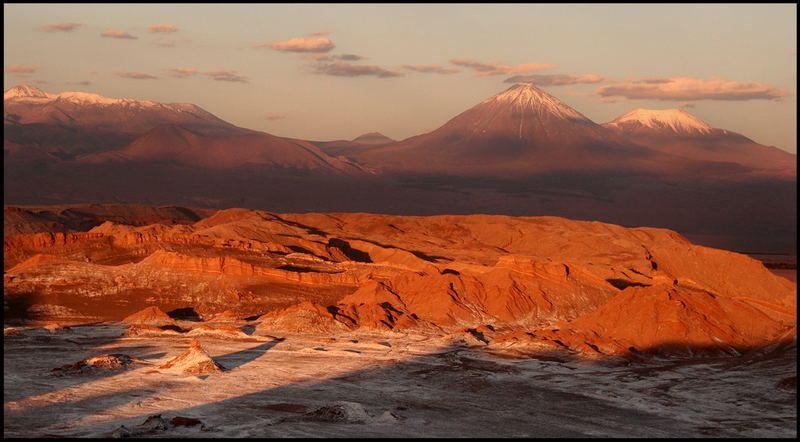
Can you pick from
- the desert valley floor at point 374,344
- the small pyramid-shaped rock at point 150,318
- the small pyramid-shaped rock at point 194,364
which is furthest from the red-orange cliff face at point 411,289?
the small pyramid-shaped rock at point 194,364

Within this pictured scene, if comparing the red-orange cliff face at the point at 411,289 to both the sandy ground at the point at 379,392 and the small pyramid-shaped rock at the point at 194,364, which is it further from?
the small pyramid-shaped rock at the point at 194,364

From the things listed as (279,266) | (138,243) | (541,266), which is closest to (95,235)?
(138,243)

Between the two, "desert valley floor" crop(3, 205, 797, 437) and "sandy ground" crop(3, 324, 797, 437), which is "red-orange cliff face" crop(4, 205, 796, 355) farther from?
"sandy ground" crop(3, 324, 797, 437)

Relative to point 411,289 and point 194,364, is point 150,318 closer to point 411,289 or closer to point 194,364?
point 194,364

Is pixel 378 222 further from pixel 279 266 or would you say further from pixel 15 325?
pixel 15 325

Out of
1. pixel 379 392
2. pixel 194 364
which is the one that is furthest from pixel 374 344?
pixel 194 364

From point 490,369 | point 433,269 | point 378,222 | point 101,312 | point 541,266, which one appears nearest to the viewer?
point 490,369
